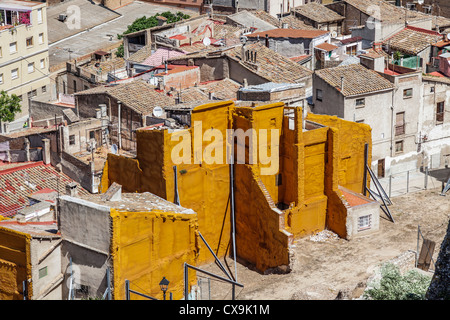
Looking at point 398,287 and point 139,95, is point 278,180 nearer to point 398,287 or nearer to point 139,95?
point 139,95

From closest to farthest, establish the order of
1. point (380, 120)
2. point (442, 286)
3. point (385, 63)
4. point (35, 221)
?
1. point (442, 286)
2. point (35, 221)
3. point (380, 120)
4. point (385, 63)

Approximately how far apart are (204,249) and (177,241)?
6.70 metres

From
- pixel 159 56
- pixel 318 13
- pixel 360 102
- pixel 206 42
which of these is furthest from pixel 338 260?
pixel 318 13

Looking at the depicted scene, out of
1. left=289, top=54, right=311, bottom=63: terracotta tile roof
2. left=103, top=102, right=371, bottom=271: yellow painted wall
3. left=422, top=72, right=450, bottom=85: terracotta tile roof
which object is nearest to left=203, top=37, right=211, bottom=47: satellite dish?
left=289, top=54, right=311, bottom=63: terracotta tile roof

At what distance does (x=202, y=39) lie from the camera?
74.0 meters

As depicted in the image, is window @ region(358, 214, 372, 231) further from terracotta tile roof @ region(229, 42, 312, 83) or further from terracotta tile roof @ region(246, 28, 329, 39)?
terracotta tile roof @ region(246, 28, 329, 39)

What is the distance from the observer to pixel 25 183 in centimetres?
5028

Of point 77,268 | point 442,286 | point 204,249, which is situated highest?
point 442,286

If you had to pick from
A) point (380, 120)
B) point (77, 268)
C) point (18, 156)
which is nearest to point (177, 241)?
point (77, 268)

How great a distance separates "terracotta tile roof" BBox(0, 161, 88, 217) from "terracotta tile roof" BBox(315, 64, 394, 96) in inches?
612

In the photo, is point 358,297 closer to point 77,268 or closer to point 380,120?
point 77,268

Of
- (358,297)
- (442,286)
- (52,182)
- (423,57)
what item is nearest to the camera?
(442,286)

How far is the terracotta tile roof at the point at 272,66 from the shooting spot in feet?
198

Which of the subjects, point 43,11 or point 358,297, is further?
point 43,11
